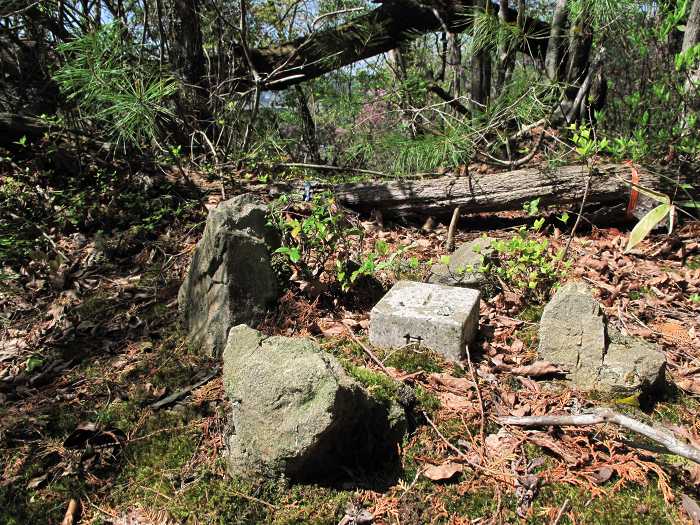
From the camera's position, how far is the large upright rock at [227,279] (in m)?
2.91

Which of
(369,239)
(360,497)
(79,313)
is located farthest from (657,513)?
(79,313)

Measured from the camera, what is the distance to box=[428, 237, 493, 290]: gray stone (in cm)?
339

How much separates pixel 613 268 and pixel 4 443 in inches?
159

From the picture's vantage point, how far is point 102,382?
2.79 meters

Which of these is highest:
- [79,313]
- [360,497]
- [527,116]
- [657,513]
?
[527,116]

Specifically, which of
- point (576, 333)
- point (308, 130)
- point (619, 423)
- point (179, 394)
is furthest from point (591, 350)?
point (308, 130)

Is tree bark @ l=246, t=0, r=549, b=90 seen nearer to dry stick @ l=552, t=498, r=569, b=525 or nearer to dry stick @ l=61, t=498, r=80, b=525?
dry stick @ l=61, t=498, r=80, b=525

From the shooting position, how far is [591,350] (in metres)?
2.46

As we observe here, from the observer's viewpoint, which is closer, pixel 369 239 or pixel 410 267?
pixel 410 267

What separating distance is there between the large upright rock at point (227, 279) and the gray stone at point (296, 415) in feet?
2.59

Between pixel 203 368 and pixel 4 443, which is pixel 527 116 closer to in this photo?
pixel 203 368

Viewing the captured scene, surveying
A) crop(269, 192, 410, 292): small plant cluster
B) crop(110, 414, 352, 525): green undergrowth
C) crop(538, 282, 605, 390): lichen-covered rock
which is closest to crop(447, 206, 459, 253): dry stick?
crop(269, 192, 410, 292): small plant cluster

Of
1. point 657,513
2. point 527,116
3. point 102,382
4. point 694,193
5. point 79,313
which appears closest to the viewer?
point 657,513

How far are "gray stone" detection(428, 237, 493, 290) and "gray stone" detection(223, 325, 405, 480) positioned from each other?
153cm
